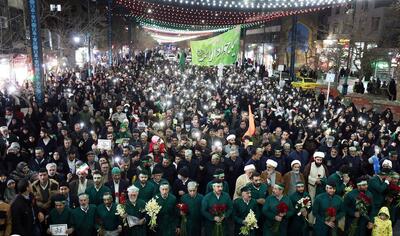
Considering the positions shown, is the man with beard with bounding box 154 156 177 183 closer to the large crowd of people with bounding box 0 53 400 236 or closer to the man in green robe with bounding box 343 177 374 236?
the large crowd of people with bounding box 0 53 400 236

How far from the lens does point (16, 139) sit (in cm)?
1050

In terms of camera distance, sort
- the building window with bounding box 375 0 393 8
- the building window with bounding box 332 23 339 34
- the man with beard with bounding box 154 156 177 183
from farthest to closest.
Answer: the building window with bounding box 332 23 339 34, the building window with bounding box 375 0 393 8, the man with beard with bounding box 154 156 177 183

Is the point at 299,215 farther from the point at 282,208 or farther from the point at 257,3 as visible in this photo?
the point at 257,3

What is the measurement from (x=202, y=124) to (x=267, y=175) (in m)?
5.85

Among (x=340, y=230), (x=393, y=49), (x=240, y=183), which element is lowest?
(x=340, y=230)

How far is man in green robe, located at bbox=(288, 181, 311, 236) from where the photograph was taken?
279 inches

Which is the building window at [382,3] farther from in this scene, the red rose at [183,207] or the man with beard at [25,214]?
the man with beard at [25,214]

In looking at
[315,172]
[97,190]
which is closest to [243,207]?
[315,172]

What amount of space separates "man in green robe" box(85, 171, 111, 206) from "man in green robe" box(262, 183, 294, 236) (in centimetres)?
279

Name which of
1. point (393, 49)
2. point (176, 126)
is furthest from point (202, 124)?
point (393, 49)

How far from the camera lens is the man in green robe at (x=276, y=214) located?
22.6 feet

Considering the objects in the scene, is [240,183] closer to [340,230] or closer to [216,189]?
[216,189]

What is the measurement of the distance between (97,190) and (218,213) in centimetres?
225

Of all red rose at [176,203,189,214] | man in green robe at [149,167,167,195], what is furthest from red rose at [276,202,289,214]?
man in green robe at [149,167,167,195]
